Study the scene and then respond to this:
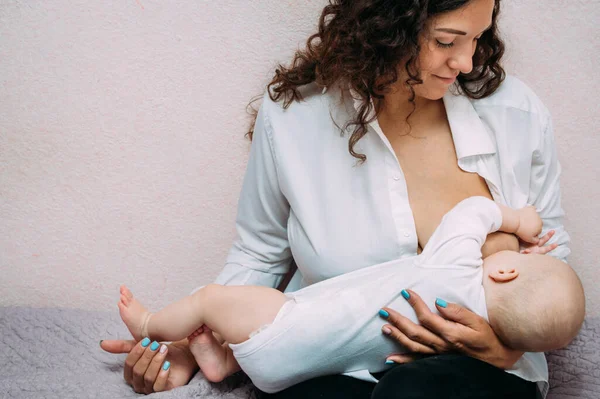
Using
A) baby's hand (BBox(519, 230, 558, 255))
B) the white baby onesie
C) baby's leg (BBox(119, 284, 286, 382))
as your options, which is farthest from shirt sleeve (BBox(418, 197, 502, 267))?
baby's leg (BBox(119, 284, 286, 382))

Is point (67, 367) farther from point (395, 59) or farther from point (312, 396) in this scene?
point (395, 59)

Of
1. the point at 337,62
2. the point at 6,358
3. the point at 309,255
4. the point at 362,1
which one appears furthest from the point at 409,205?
the point at 6,358

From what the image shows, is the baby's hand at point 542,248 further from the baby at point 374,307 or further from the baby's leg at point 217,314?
the baby's leg at point 217,314

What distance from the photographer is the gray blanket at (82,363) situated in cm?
172

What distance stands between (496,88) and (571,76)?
0.99 feet

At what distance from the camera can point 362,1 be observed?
60.2 inches

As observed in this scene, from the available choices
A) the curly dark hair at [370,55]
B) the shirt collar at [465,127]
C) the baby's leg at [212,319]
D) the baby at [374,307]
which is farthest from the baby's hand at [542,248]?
the baby's leg at [212,319]

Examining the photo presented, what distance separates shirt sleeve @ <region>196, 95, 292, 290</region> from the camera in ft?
5.94

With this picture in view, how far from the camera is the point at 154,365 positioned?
167 cm

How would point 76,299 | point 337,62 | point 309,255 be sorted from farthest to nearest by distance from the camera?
point 76,299, point 309,255, point 337,62

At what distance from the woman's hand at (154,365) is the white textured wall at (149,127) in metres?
0.42

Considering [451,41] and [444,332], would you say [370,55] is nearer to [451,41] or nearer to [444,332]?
[451,41]

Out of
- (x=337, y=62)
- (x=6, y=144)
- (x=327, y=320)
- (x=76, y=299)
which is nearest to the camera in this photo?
(x=327, y=320)

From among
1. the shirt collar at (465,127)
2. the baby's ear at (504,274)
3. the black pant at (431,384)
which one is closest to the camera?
the black pant at (431,384)
